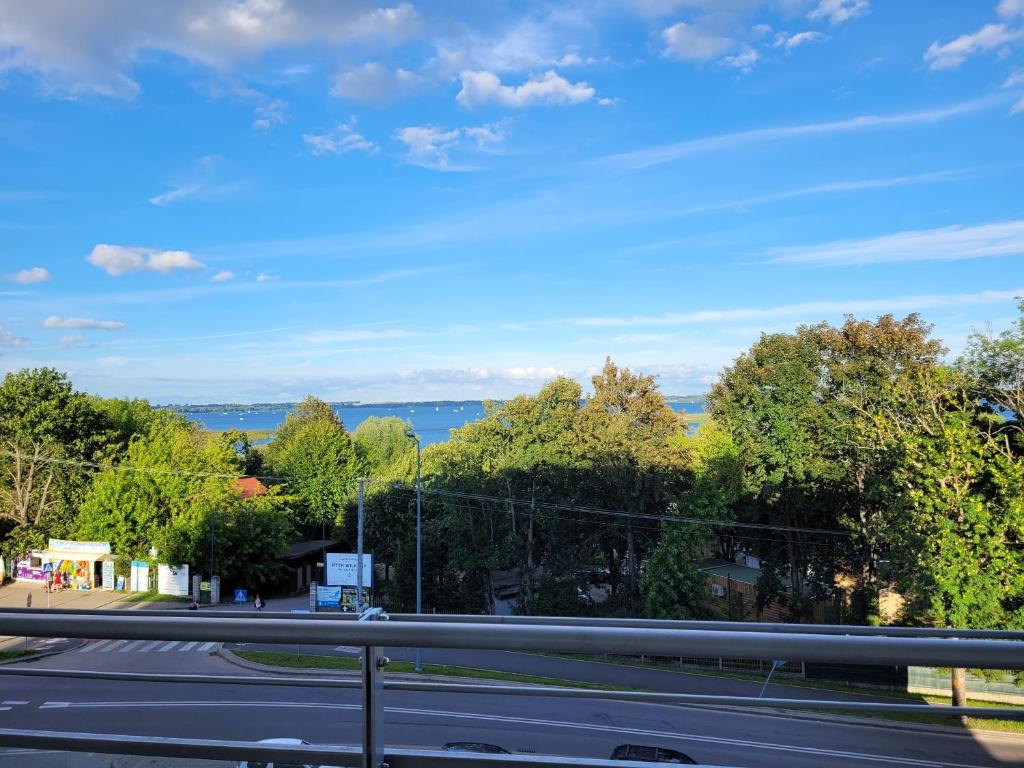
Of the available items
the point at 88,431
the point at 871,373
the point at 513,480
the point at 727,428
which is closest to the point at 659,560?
the point at 513,480

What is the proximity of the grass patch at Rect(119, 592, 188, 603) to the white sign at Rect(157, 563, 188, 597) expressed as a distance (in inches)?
7.0

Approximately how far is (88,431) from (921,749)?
3820cm

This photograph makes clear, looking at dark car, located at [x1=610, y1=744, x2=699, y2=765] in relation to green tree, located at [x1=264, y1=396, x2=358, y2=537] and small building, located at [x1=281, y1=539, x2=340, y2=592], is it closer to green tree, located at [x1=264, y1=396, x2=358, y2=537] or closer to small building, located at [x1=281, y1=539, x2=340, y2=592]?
small building, located at [x1=281, y1=539, x2=340, y2=592]

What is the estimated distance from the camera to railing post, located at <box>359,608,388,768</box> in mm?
1382

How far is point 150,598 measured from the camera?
2669cm

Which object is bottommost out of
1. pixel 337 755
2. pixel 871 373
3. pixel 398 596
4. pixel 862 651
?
pixel 398 596

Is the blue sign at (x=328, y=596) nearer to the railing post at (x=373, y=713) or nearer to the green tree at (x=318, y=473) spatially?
the green tree at (x=318, y=473)

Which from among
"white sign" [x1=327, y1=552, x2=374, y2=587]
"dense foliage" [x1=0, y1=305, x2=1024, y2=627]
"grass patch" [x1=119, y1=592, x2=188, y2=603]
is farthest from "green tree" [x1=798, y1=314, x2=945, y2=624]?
"grass patch" [x1=119, y1=592, x2=188, y2=603]

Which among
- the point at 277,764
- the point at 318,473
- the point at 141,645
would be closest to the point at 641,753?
the point at 277,764

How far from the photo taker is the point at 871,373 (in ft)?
75.4

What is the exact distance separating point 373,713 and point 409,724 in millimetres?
958

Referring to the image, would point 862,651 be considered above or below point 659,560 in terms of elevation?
above

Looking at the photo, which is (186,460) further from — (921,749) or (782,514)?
(921,749)

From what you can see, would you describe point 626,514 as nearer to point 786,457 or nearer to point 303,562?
point 786,457
